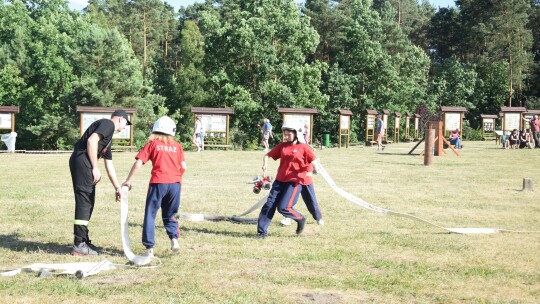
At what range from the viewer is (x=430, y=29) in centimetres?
8194

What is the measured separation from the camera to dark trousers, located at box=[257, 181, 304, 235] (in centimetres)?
932

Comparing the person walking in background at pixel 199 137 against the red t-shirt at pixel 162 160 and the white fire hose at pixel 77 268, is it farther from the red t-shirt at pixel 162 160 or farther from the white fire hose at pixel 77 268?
the white fire hose at pixel 77 268

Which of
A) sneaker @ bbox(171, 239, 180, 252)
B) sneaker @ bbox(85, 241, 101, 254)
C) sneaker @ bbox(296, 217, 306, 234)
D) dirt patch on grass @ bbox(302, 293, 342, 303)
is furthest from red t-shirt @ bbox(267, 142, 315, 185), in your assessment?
dirt patch on grass @ bbox(302, 293, 342, 303)

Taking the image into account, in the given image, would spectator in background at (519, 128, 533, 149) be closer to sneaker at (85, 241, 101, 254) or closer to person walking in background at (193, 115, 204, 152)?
person walking in background at (193, 115, 204, 152)

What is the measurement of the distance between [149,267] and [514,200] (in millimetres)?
9921

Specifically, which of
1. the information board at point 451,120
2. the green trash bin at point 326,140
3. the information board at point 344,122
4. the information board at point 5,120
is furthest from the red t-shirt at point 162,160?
the green trash bin at point 326,140

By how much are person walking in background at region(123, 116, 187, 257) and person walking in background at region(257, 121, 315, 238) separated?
177cm

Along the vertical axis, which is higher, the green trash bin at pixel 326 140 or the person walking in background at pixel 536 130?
the person walking in background at pixel 536 130

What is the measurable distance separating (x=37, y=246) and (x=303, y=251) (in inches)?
143

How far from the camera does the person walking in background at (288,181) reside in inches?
368

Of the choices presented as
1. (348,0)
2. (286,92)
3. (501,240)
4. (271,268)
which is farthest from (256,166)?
(348,0)

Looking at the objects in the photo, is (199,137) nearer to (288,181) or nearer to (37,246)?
(288,181)

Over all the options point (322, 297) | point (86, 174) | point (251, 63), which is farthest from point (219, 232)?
point (251, 63)

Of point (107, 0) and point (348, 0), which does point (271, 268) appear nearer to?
point (348, 0)
